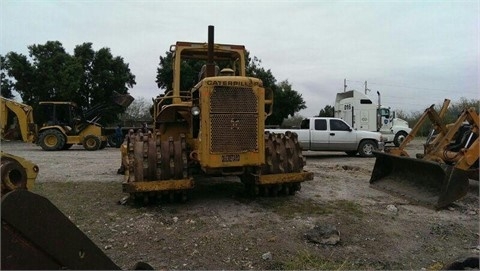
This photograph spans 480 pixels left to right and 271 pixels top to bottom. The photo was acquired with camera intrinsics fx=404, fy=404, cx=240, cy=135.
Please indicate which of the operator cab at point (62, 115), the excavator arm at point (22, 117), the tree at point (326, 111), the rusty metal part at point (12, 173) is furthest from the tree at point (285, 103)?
the rusty metal part at point (12, 173)

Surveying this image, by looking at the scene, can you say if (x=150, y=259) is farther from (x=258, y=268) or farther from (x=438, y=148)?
(x=438, y=148)

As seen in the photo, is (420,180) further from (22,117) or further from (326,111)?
(326,111)

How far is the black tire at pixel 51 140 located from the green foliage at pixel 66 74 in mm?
6455

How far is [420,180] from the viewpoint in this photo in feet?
24.0

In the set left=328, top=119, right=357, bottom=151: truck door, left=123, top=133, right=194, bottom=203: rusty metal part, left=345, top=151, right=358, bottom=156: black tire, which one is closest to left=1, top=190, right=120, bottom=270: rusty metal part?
left=123, top=133, right=194, bottom=203: rusty metal part

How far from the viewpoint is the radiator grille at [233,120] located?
19.1 ft

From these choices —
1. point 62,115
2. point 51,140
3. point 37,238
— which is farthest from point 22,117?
point 37,238

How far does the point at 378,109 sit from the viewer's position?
23234mm

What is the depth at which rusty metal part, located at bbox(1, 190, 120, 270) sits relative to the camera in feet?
5.12

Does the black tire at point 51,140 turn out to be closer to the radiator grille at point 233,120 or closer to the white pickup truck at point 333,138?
the white pickup truck at point 333,138

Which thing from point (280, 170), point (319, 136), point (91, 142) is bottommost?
point (280, 170)

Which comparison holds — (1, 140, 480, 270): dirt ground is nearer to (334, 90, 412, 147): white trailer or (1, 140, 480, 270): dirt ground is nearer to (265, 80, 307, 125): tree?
(334, 90, 412, 147): white trailer

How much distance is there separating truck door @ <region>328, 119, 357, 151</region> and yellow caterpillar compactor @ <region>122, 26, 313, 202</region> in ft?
30.8

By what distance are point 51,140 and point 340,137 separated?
1396 centimetres
